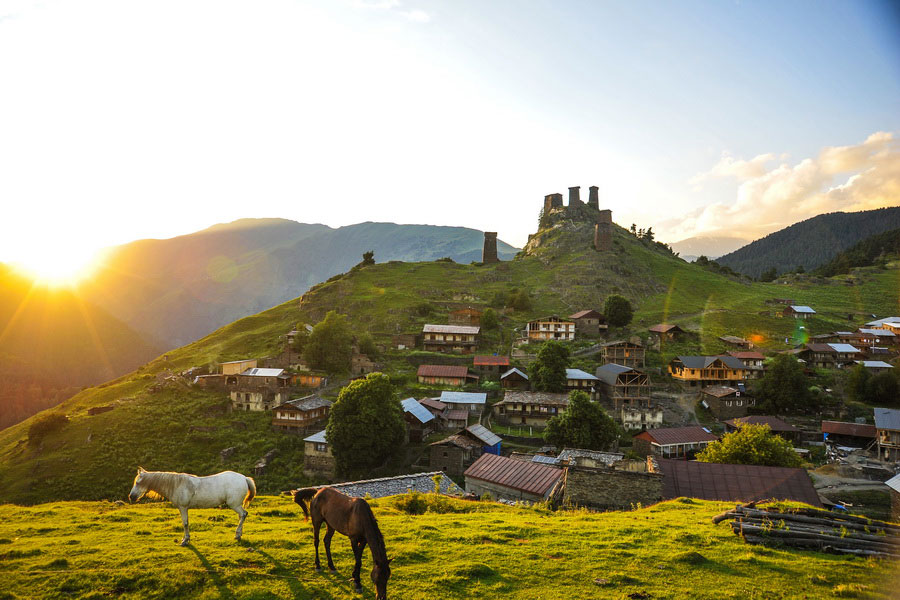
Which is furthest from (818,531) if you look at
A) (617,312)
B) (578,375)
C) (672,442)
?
(617,312)

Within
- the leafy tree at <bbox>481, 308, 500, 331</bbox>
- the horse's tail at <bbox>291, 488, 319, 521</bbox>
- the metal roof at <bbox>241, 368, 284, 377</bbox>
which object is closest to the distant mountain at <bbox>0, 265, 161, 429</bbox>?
the metal roof at <bbox>241, 368, 284, 377</bbox>

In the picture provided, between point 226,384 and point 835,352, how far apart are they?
3875 inches

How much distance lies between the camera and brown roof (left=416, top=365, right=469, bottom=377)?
2739 inches

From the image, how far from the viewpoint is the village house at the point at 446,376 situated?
227ft

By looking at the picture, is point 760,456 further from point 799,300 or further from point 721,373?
point 799,300

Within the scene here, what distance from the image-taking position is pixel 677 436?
53.1 meters

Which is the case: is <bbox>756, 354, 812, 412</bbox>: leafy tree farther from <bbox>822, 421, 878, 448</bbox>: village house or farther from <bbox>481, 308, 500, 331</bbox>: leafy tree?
<bbox>481, 308, 500, 331</bbox>: leafy tree

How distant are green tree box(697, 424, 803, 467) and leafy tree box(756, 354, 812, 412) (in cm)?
3480

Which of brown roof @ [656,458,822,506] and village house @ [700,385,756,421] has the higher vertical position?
brown roof @ [656,458,822,506]

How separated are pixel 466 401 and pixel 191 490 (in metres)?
50.4

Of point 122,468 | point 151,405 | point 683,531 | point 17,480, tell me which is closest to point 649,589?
point 683,531

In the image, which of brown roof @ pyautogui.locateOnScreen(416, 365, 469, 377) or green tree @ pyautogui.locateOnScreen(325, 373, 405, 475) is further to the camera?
brown roof @ pyautogui.locateOnScreen(416, 365, 469, 377)

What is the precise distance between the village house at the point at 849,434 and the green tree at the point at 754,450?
3092 cm

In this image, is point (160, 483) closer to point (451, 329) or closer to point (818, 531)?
point (818, 531)
